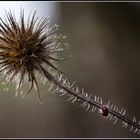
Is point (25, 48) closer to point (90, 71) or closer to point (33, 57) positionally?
point (33, 57)

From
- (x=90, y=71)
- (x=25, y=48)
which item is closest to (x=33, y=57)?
(x=25, y=48)

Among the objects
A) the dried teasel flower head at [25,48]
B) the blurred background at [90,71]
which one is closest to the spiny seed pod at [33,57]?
the dried teasel flower head at [25,48]

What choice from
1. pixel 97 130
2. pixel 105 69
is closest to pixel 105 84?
pixel 105 69

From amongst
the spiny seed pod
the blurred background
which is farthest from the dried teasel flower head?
the blurred background

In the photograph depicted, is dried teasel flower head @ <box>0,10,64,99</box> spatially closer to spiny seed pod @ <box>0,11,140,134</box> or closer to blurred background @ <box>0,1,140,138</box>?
spiny seed pod @ <box>0,11,140,134</box>

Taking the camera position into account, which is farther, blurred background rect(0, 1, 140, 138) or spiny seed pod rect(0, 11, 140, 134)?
blurred background rect(0, 1, 140, 138)

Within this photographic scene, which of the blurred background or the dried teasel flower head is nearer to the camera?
the dried teasel flower head

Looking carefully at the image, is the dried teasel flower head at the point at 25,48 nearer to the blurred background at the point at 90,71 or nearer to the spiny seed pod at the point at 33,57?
the spiny seed pod at the point at 33,57
